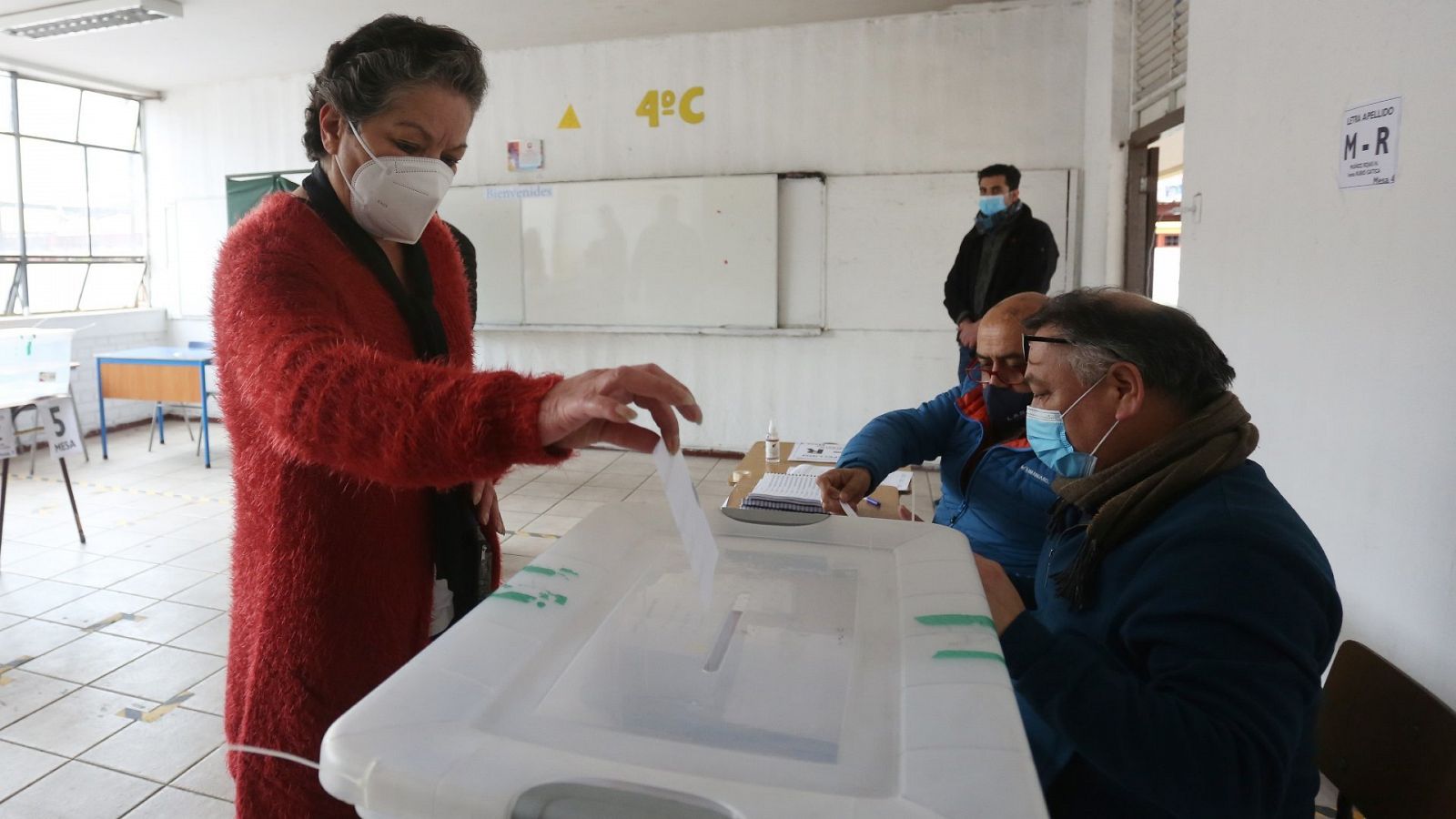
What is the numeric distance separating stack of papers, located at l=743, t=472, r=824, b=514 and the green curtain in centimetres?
581

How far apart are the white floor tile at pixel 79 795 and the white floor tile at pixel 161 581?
1324mm

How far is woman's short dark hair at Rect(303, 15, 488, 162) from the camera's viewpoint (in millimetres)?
865

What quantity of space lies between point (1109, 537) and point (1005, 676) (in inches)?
19.3

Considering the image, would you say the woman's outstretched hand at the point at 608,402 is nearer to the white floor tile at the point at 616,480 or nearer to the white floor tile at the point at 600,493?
the white floor tile at the point at 600,493

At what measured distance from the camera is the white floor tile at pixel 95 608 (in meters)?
3.15

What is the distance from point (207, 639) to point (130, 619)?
17.0 inches

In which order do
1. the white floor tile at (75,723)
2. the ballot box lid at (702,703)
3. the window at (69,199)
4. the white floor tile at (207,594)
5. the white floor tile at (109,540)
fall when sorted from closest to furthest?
the ballot box lid at (702,703)
the white floor tile at (75,723)
the white floor tile at (207,594)
the white floor tile at (109,540)
the window at (69,199)

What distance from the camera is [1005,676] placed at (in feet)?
2.00

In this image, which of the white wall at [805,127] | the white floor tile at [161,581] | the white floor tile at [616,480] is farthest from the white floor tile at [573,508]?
the white floor tile at [161,581]

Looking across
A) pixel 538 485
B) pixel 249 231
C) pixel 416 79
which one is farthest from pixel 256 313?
pixel 538 485

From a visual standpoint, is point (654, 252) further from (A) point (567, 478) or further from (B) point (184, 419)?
(B) point (184, 419)

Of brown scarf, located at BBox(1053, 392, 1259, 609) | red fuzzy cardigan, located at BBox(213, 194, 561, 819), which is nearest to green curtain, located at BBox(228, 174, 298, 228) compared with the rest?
red fuzzy cardigan, located at BBox(213, 194, 561, 819)

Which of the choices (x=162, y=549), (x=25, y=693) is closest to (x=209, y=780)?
(x=25, y=693)

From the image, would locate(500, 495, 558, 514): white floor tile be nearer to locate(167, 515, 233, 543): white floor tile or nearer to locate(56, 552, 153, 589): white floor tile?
locate(167, 515, 233, 543): white floor tile
